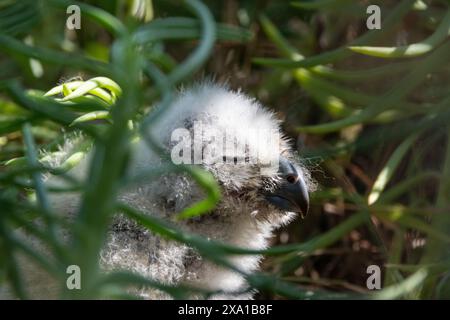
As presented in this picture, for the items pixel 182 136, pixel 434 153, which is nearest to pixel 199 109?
pixel 182 136

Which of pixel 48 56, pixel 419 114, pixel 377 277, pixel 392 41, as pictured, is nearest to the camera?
pixel 48 56

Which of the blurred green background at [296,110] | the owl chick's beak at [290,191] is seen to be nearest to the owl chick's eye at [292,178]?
the owl chick's beak at [290,191]

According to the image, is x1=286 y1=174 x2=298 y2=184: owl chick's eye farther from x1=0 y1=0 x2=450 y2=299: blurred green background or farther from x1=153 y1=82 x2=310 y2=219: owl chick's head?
x1=0 y1=0 x2=450 y2=299: blurred green background

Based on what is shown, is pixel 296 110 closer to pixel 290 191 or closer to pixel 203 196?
pixel 290 191

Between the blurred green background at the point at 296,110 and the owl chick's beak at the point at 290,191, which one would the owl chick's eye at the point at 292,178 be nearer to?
the owl chick's beak at the point at 290,191

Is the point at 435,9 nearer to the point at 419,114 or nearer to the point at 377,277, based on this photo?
the point at 419,114

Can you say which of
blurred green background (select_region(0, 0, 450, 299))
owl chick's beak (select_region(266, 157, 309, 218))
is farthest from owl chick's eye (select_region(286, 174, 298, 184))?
blurred green background (select_region(0, 0, 450, 299))

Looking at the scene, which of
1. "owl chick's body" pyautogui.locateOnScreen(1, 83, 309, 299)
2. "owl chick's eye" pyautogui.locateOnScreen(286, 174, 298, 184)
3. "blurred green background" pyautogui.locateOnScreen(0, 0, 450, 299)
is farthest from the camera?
"owl chick's eye" pyautogui.locateOnScreen(286, 174, 298, 184)
